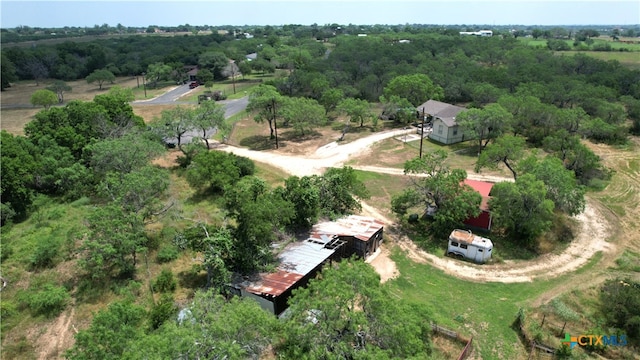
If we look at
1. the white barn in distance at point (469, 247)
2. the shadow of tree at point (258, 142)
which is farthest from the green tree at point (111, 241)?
the shadow of tree at point (258, 142)

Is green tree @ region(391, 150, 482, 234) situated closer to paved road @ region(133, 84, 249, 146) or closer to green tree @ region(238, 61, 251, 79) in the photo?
paved road @ region(133, 84, 249, 146)

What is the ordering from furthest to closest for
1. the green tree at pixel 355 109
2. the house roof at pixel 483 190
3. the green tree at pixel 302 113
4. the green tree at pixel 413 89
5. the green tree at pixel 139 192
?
the green tree at pixel 413 89 → the green tree at pixel 355 109 → the green tree at pixel 302 113 → the house roof at pixel 483 190 → the green tree at pixel 139 192

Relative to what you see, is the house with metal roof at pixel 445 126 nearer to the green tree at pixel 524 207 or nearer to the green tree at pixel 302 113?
the green tree at pixel 302 113

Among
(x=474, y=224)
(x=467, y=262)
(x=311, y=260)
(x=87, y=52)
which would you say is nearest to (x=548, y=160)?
(x=474, y=224)

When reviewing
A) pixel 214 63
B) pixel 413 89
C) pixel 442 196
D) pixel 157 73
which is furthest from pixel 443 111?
pixel 157 73

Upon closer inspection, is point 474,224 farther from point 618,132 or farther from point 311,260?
point 618,132

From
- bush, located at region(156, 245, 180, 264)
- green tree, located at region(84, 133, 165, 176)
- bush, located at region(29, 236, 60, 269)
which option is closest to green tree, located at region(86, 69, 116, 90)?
green tree, located at region(84, 133, 165, 176)
